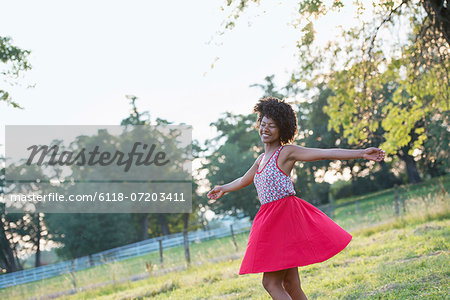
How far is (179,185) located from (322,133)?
13.2 meters

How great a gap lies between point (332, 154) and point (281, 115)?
1.89ft

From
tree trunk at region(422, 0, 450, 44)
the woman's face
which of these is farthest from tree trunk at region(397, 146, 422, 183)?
the woman's face

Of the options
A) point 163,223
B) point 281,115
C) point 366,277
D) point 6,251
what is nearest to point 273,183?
point 281,115

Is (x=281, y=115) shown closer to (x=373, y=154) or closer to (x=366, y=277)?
(x=373, y=154)

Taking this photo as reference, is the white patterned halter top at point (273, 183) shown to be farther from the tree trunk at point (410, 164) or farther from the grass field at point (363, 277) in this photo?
the tree trunk at point (410, 164)

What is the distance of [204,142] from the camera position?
1788 inches

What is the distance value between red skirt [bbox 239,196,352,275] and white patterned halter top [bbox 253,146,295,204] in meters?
0.06

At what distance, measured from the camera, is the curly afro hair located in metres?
3.73

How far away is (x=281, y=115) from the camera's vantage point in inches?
147

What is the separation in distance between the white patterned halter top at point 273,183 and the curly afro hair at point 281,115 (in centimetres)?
16

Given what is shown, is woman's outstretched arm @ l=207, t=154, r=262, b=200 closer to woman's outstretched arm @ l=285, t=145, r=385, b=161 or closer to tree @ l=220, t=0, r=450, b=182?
woman's outstretched arm @ l=285, t=145, r=385, b=161

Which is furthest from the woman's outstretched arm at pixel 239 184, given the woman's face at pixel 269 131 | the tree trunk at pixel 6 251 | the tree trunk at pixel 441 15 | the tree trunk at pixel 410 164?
the tree trunk at pixel 410 164

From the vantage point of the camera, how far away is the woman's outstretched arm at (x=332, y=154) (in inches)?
130

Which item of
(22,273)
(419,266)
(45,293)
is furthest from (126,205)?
(419,266)
